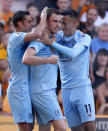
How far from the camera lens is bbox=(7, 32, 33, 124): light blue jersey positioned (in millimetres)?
5797

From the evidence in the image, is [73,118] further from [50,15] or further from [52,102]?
[50,15]

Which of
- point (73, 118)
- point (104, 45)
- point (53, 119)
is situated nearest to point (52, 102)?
point (53, 119)

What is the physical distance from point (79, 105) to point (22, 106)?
924 mm

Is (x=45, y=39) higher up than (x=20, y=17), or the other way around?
(x=20, y=17)

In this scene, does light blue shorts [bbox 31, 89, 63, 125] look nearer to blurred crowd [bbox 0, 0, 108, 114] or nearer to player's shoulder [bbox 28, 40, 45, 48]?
player's shoulder [bbox 28, 40, 45, 48]

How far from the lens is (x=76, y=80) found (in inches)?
248

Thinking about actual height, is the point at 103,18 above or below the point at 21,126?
above

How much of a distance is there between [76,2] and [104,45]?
3.70 ft

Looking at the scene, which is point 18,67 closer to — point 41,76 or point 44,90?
point 41,76

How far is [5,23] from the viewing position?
9.39 meters

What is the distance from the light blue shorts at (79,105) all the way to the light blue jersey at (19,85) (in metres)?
0.78

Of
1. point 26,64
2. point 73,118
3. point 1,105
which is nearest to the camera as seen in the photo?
point 26,64

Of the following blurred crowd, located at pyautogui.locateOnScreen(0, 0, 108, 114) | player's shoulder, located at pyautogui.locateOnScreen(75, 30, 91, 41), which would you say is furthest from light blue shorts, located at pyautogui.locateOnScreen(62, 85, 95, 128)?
blurred crowd, located at pyautogui.locateOnScreen(0, 0, 108, 114)

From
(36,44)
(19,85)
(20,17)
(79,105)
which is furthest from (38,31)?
(79,105)
